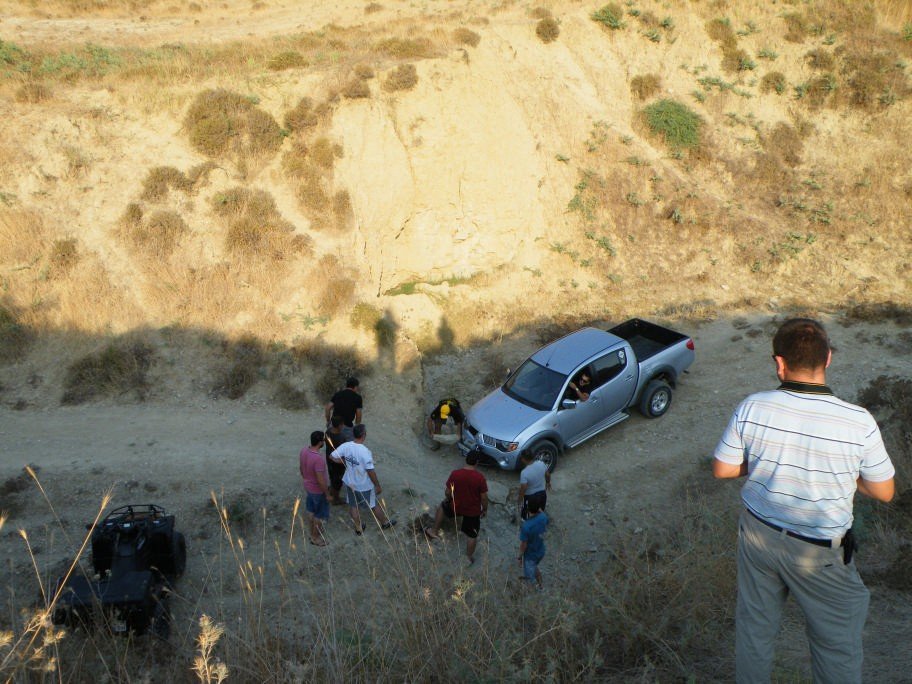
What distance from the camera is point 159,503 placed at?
9414 millimetres

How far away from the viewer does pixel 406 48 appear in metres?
18.3

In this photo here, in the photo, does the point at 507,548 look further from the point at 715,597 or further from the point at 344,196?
the point at 344,196

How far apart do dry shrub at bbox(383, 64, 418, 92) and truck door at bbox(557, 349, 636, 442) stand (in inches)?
408

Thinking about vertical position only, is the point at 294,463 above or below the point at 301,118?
below

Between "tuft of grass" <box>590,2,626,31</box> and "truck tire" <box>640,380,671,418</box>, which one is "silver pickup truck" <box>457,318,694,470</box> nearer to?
"truck tire" <box>640,380,671,418</box>

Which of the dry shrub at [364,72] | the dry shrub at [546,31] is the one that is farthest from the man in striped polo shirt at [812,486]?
the dry shrub at [546,31]

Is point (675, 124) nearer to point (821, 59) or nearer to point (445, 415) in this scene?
point (821, 59)

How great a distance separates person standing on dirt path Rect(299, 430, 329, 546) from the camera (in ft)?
25.9

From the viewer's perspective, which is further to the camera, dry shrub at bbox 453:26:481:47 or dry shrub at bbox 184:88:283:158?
dry shrub at bbox 453:26:481:47

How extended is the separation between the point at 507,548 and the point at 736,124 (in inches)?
692

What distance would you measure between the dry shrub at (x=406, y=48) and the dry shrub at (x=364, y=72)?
1604 mm

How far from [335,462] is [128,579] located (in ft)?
11.3

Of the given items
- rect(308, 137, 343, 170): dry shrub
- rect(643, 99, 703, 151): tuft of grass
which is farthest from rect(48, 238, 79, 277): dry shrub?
rect(643, 99, 703, 151): tuft of grass

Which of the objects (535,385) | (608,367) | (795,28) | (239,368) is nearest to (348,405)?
(535,385)
